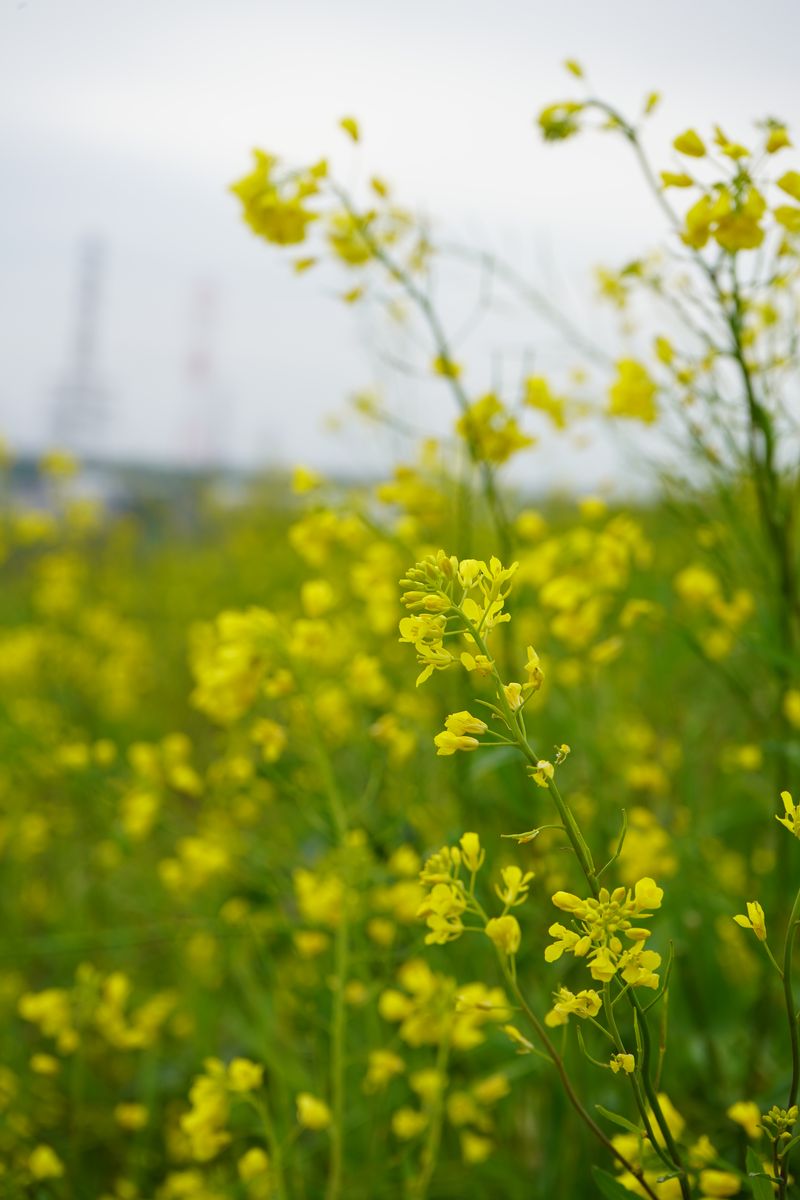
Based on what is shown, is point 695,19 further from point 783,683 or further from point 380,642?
point 380,642

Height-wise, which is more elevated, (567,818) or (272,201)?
(272,201)

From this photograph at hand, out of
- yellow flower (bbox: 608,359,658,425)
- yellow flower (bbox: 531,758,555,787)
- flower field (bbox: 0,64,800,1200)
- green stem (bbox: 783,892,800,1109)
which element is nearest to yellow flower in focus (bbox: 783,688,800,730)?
flower field (bbox: 0,64,800,1200)

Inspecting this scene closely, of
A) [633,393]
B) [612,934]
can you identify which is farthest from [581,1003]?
[633,393]

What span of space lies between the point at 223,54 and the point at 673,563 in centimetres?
179

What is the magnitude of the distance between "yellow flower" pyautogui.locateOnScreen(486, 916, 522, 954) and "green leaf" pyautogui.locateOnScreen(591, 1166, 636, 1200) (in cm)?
14

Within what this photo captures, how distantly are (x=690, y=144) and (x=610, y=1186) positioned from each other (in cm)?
79

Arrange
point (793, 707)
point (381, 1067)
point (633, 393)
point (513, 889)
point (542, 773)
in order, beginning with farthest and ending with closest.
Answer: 1. point (793, 707)
2. point (633, 393)
3. point (381, 1067)
4. point (513, 889)
5. point (542, 773)

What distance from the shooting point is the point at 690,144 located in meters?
0.82

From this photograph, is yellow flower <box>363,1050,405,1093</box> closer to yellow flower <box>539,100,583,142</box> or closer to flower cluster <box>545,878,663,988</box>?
flower cluster <box>545,878,663,988</box>

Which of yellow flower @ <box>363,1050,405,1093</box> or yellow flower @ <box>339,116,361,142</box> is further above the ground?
yellow flower @ <box>339,116,361,142</box>

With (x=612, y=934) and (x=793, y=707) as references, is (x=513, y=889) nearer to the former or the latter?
(x=612, y=934)

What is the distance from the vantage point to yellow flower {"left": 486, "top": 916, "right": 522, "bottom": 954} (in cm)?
58

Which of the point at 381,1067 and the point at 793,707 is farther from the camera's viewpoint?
the point at 793,707

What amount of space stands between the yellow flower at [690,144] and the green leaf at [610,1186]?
780 mm
